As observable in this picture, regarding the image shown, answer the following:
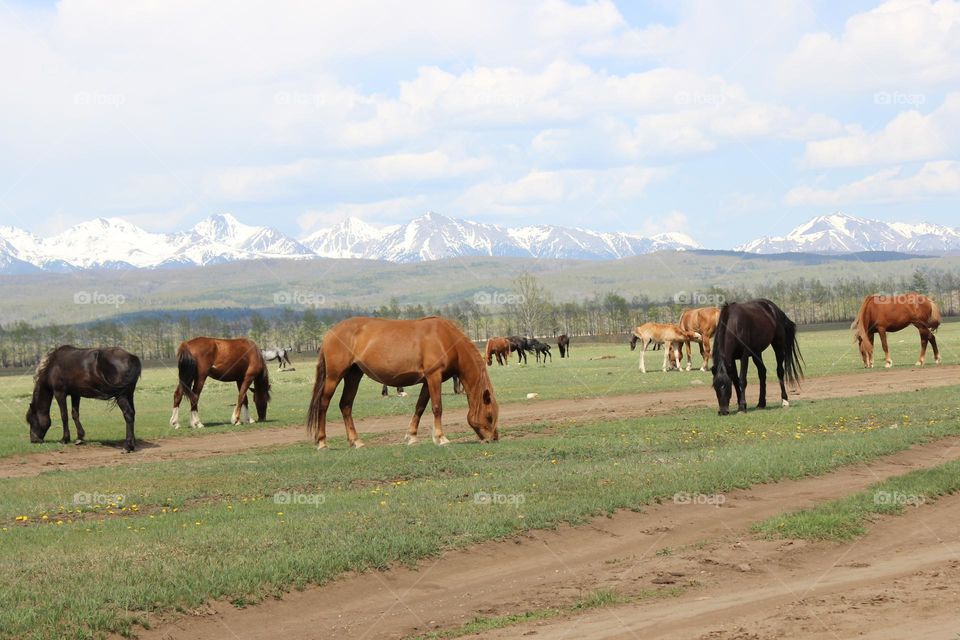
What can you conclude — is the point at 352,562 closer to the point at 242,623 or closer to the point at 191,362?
the point at 242,623

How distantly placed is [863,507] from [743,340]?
450 inches

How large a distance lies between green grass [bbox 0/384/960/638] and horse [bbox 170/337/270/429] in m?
6.96

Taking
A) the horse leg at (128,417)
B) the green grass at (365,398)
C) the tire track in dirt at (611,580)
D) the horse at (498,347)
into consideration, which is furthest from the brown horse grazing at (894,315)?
the horse at (498,347)

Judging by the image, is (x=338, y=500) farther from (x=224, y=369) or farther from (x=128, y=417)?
(x=224, y=369)

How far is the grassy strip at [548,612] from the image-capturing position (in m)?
9.15

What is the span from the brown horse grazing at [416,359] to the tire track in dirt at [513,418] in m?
1.40

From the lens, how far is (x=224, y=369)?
97.5ft

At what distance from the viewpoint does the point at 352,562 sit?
11086 mm

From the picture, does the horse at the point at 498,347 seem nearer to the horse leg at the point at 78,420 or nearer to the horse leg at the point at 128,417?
the horse leg at the point at 78,420

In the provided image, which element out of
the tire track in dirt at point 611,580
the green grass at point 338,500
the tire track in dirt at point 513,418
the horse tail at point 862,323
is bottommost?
the tire track in dirt at point 611,580

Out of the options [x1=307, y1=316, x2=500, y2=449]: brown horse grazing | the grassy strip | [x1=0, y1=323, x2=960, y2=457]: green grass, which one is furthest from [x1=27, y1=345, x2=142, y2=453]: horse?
the grassy strip

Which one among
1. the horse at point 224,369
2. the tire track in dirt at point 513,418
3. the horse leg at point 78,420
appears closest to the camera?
the tire track in dirt at point 513,418

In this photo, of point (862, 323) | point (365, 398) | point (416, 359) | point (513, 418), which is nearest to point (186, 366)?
point (513, 418)

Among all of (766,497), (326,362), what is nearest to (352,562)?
(766,497)
